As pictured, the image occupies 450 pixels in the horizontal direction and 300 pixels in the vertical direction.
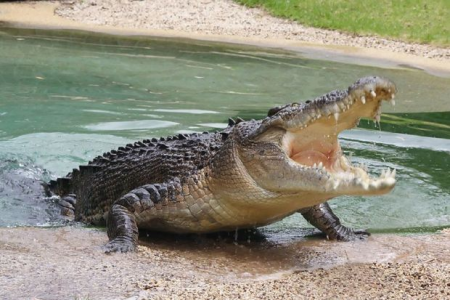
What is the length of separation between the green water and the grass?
3.63m

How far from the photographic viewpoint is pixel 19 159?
25.4ft

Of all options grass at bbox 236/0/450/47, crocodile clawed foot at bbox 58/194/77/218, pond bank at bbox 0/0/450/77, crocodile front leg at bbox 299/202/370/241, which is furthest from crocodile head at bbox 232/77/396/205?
grass at bbox 236/0/450/47

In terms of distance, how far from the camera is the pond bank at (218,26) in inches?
612

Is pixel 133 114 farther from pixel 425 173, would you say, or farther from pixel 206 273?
pixel 206 273

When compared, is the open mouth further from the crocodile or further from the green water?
the green water

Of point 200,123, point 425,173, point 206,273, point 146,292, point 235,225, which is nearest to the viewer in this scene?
point 146,292

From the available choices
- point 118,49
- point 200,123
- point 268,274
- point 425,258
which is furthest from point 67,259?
point 118,49

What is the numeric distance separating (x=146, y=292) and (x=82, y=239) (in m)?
1.29

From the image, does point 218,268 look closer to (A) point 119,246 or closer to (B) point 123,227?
(A) point 119,246

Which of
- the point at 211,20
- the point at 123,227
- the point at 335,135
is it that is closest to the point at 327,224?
the point at 335,135

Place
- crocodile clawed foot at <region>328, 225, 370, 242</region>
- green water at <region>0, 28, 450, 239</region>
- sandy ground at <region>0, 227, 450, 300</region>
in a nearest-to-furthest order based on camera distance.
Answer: sandy ground at <region>0, 227, 450, 300</region>, crocodile clawed foot at <region>328, 225, 370, 242</region>, green water at <region>0, 28, 450, 239</region>

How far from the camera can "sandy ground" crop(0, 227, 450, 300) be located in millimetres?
3729

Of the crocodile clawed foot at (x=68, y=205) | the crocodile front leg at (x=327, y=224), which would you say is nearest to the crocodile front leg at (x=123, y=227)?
the crocodile front leg at (x=327, y=224)

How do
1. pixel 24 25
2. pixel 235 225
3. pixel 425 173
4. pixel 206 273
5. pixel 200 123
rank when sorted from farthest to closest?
pixel 24 25
pixel 200 123
pixel 425 173
pixel 235 225
pixel 206 273
